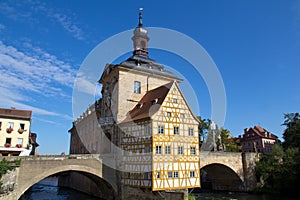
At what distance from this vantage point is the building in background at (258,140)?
55.1 m

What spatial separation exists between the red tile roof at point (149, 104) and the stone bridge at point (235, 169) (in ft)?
36.9

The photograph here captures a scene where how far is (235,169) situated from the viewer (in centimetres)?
3219

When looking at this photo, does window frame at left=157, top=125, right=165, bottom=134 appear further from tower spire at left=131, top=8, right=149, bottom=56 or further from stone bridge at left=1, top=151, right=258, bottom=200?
tower spire at left=131, top=8, right=149, bottom=56

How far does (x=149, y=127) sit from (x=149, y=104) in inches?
119

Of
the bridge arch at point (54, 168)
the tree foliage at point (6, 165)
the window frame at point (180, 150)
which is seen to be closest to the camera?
the tree foliage at point (6, 165)

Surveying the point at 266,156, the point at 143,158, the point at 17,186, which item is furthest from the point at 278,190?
the point at 17,186

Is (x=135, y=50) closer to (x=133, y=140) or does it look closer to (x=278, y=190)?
(x=133, y=140)

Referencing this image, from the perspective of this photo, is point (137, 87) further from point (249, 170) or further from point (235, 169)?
point (249, 170)

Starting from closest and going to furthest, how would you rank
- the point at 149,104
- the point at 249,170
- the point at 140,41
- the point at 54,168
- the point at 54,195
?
the point at 54,168 < the point at 149,104 < the point at 140,41 < the point at 54,195 < the point at 249,170

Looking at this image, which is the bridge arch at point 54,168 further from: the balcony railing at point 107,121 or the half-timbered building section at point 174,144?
the half-timbered building section at point 174,144

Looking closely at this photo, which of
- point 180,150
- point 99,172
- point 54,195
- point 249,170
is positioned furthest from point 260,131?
point 99,172

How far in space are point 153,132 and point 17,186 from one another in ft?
35.7

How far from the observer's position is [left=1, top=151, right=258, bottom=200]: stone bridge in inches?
759

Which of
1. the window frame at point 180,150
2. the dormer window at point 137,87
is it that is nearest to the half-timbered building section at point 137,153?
A: the window frame at point 180,150
